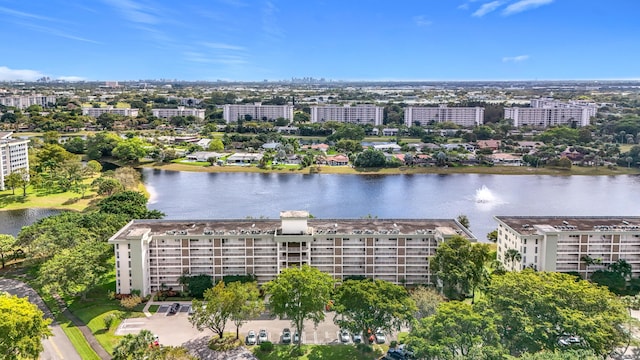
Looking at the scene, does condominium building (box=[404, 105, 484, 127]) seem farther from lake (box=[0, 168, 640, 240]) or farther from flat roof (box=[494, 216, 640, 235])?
flat roof (box=[494, 216, 640, 235])

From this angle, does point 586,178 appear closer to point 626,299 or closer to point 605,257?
point 605,257

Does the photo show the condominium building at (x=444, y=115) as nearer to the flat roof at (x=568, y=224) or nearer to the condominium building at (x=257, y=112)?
the condominium building at (x=257, y=112)

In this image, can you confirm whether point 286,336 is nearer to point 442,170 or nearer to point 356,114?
point 442,170

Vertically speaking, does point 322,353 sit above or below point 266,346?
below

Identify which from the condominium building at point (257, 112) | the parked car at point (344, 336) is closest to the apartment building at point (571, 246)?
the parked car at point (344, 336)

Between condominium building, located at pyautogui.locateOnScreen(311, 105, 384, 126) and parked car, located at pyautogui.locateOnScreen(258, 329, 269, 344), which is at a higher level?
condominium building, located at pyautogui.locateOnScreen(311, 105, 384, 126)

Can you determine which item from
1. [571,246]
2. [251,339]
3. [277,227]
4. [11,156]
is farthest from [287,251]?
[11,156]

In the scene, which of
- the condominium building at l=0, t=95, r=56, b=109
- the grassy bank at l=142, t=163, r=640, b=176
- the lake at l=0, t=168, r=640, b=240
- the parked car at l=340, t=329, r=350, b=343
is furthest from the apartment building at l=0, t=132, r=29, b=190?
the condominium building at l=0, t=95, r=56, b=109
